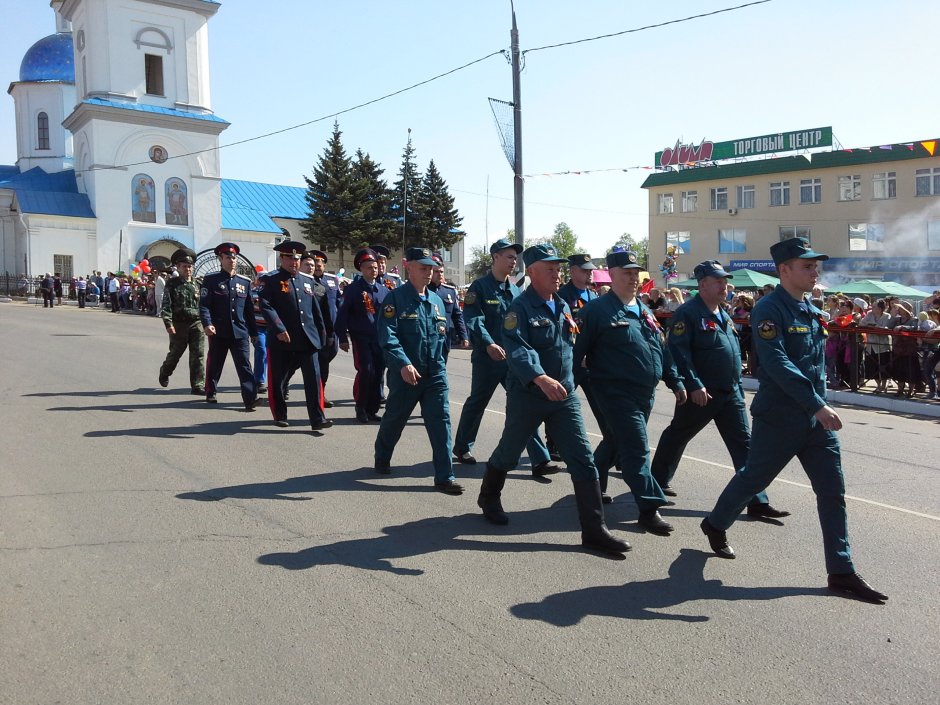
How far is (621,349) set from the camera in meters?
5.73

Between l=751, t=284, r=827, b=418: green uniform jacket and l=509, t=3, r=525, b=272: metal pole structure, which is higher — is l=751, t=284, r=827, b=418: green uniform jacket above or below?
below

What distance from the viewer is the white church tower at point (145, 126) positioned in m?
51.7

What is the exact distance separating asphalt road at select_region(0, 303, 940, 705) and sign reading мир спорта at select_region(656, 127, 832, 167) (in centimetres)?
4953

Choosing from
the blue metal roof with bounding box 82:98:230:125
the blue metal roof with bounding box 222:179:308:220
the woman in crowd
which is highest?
the blue metal roof with bounding box 82:98:230:125

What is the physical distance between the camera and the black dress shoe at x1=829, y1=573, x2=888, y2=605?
4411 mm

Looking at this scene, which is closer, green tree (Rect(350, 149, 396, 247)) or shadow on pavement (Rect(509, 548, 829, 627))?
shadow on pavement (Rect(509, 548, 829, 627))

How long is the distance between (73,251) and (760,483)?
53.4 meters

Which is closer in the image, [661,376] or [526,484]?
[661,376]

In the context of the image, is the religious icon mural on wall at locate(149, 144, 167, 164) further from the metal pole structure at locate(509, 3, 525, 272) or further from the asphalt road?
the asphalt road

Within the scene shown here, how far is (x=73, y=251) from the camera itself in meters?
51.3

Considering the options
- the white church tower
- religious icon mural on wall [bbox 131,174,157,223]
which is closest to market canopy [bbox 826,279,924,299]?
the white church tower

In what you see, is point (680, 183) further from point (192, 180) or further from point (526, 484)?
point (526, 484)

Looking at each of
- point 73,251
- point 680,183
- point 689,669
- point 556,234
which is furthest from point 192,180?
point 556,234

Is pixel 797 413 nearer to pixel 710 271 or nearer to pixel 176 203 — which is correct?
pixel 710 271
